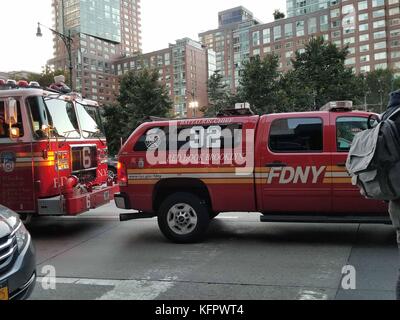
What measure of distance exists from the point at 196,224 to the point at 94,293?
2.41m

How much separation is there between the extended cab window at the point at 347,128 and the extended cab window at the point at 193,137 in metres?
1.43

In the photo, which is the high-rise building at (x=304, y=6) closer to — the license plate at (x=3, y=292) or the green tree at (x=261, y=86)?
the green tree at (x=261, y=86)

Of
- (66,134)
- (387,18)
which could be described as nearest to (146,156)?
(66,134)

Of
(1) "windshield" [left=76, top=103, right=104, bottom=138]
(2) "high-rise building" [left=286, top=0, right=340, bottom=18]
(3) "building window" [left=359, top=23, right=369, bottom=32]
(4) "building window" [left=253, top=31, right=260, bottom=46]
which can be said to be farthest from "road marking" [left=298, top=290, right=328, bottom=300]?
(4) "building window" [left=253, top=31, right=260, bottom=46]

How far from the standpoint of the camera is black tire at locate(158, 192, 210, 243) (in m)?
6.89

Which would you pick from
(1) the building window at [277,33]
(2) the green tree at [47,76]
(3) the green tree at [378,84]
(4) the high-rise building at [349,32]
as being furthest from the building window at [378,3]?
(2) the green tree at [47,76]

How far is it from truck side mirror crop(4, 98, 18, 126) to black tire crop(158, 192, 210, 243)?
282 centimetres

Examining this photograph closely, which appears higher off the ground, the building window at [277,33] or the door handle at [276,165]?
the building window at [277,33]

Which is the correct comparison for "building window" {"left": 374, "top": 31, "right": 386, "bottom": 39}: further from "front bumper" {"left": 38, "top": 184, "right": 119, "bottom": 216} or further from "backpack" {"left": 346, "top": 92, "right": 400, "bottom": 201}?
"backpack" {"left": 346, "top": 92, "right": 400, "bottom": 201}

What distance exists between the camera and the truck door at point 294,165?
648 centimetres

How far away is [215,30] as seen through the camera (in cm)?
16888

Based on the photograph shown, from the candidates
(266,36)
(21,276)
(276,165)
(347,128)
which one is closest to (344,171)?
(347,128)

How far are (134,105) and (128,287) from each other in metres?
25.2

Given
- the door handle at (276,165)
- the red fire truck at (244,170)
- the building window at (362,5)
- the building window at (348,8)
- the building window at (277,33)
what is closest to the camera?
the red fire truck at (244,170)
